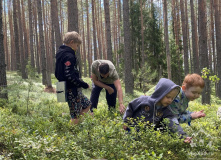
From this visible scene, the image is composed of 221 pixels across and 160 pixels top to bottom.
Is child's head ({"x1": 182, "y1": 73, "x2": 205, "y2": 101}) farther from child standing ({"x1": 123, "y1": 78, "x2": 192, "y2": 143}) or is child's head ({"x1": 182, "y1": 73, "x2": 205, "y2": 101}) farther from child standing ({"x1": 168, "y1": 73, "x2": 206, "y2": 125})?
child standing ({"x1": 123, "y1": 78, "x2": 192, "y2": 143})

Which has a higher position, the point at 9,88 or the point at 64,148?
the point at 9,88

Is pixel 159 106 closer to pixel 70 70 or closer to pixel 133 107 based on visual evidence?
pixel 133 107

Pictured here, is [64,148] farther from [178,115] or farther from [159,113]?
[178,115]

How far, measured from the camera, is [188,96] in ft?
12.0

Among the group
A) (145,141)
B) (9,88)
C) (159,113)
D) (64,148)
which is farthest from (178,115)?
(9,88)

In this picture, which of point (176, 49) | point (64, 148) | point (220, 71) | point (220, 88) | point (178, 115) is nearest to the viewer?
point (64, 148)

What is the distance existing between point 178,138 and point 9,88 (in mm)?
4707

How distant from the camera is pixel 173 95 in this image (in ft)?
10.9

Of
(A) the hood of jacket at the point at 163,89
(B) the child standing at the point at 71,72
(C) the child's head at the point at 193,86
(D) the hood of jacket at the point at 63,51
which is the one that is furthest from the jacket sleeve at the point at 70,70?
(C) the child's head at the point at 193,86

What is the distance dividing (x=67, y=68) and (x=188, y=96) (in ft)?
7.26

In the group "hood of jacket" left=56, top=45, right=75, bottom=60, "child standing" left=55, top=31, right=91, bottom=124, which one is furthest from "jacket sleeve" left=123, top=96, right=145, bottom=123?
"hood of jacket" left=56, top=45, right=75, bottom=60

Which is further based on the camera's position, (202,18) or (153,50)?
(153,50)

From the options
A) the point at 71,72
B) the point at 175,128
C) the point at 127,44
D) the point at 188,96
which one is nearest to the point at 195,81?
the point at 188,96

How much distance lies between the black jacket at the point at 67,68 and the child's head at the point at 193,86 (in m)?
1.86
